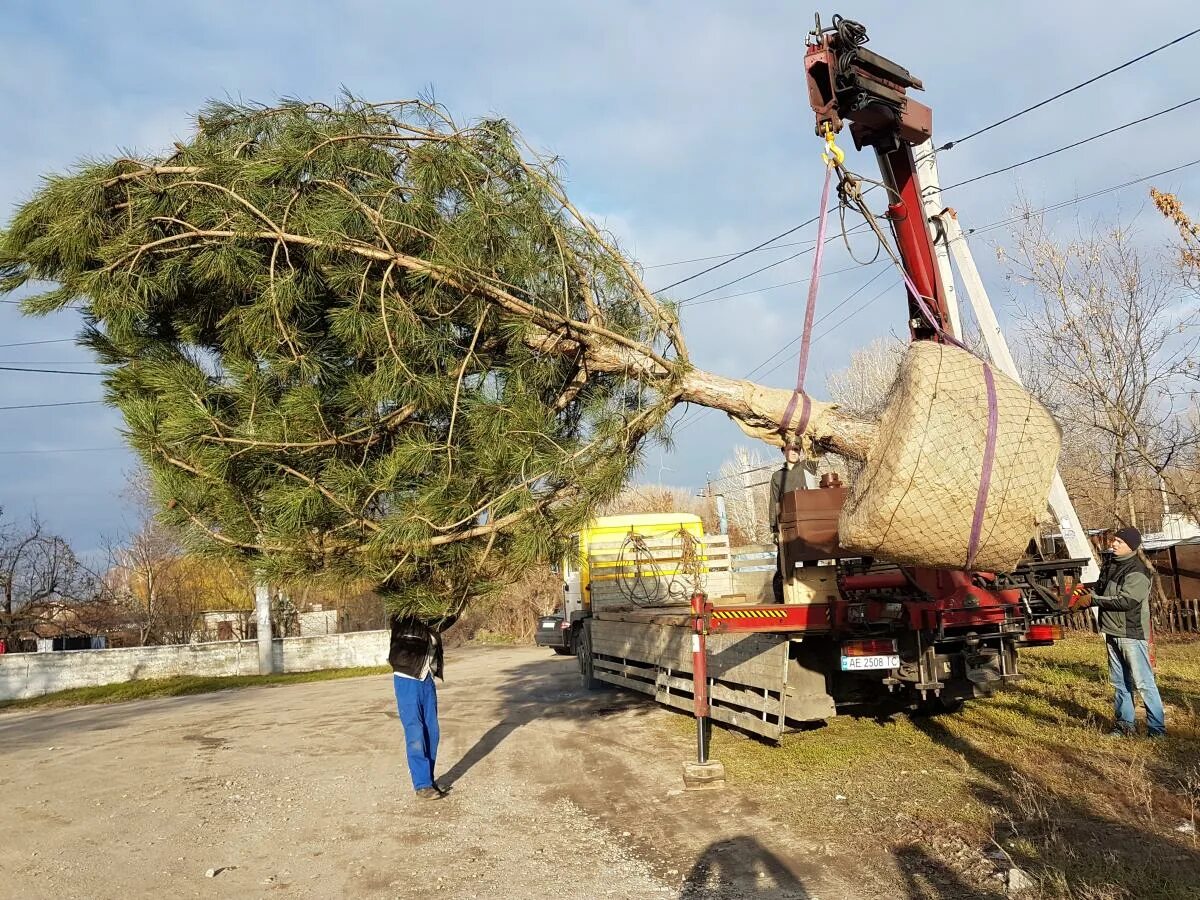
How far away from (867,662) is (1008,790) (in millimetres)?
1293

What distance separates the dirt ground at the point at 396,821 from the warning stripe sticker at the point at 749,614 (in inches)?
51.9

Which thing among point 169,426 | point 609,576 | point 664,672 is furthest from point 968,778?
point 609,576

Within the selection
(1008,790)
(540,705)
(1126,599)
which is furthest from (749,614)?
(540,705)

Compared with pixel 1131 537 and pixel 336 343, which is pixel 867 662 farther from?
pixel 336 343

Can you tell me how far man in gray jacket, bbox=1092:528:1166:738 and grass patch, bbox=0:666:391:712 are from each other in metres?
A: 16.4

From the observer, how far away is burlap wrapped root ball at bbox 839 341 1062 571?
11.5 ft

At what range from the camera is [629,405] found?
5773 millimetres

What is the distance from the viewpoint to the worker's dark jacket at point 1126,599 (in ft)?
21.5

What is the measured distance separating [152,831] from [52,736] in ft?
23.1

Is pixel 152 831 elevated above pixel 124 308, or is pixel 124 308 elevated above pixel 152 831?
pixel 124 308

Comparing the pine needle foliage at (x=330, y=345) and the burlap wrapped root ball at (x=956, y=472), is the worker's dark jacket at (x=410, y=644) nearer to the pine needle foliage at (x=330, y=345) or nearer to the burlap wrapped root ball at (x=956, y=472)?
the pine needle foliage at (x=330, y=345)

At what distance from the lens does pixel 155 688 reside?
60.1ft

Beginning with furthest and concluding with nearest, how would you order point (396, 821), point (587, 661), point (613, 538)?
point (613, 538)
point (587, 661)
point (396, 821)

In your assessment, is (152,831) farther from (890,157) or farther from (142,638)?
(142,638)
